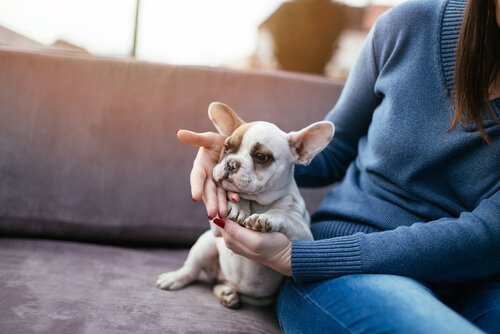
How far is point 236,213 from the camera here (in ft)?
3.15

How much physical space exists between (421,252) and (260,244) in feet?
1.03

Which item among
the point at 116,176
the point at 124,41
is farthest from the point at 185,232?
the point at 124,41

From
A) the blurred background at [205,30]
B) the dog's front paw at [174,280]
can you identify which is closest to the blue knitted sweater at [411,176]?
the dog's front paw at [174,280]

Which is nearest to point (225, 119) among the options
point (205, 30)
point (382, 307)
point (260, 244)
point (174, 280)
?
point (260, 244)

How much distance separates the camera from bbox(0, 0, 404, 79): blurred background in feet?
5.75

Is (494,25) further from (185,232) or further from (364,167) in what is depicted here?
(185,232)

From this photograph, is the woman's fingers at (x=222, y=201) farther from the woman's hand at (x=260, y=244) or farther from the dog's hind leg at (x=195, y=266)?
the dog's hind leg at (x=195, y=266)

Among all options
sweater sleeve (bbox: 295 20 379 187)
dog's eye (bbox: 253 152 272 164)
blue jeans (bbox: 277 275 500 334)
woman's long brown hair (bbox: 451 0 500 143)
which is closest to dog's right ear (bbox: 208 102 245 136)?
dog's eye (bbox: 253 152 272 164)

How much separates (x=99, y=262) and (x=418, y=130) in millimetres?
894

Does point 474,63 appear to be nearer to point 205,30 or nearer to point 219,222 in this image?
point 219,222

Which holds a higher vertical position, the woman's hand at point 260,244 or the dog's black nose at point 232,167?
the dog's black nose at point 232,167

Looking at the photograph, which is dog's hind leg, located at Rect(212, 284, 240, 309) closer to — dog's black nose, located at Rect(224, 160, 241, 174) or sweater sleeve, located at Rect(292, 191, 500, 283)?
sweater sleeve, located at Rect(292, 191, 500, 283)

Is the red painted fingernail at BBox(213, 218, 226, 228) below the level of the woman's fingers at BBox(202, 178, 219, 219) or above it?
below

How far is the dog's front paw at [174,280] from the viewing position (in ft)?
3.84
